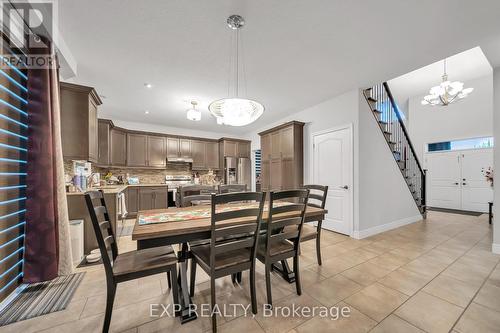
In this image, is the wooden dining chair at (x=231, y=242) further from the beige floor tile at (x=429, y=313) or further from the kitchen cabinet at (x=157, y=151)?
the kitchen cabinet at (x=157, y=151)

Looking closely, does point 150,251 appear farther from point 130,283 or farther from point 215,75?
point 215,75

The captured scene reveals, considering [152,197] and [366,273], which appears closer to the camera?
[366,273]

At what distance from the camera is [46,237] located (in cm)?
198

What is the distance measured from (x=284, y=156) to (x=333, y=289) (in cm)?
299

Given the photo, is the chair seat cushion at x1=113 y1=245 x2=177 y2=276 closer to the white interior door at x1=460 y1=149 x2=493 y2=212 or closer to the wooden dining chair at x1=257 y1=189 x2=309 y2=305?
the wooden dining chair at x1=257 y1=189 x2=309 y2=305

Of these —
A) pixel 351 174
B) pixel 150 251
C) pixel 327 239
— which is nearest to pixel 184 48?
pixel 150 251

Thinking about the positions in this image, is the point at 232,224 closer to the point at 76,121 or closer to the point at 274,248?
the point at 274,248

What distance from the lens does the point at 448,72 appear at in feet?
15.4

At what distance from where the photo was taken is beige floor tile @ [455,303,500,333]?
1.43m

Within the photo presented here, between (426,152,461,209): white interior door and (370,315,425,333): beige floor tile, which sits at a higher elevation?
(426,152,461,209): white interior door

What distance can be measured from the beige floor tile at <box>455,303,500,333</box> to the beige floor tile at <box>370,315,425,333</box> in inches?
12.8

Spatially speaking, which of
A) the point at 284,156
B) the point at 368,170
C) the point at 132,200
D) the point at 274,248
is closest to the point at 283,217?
the point at 274,248

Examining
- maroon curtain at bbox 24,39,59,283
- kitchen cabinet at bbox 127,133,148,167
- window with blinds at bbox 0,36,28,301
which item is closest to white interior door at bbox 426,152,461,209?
kitchen cabinet at bbox 127,133,148,167

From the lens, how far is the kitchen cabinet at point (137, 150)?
529 cm
